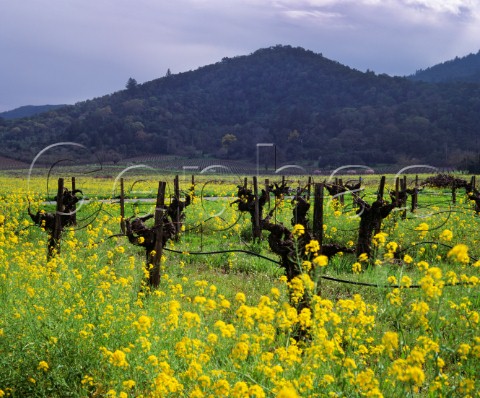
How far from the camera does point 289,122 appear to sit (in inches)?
6176

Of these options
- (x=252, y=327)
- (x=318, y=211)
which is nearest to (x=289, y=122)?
(x=318, y=211)

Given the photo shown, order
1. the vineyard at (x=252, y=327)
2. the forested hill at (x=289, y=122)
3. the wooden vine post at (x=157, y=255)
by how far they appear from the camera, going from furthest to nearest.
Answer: the forested hill at (x=289, y=122) < the wooden vine post at (x=157, y=255) < the vineyard at (x=252, y=327)

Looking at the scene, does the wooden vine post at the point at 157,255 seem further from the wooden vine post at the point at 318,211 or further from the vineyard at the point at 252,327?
the wooden vine post at the point at 318,211

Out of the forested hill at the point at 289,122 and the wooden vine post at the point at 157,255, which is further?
the forested hill at the point at 289,122

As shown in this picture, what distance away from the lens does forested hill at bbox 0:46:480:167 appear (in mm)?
128125

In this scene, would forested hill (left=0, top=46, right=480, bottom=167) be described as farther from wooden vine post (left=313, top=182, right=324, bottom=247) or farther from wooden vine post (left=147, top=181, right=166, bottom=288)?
wooden vine post (left=313, top=182, right=324, bottom=247)

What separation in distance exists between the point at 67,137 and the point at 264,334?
480 ft

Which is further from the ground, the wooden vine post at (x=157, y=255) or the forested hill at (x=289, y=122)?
the forested hill at (x=289, y=122)

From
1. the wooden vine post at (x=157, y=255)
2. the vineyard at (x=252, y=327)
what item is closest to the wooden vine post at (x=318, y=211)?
the vineyard at (x=252, y=327)

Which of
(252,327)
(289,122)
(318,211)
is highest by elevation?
(289,122)

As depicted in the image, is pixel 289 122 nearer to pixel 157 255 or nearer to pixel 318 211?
pixel 157 255

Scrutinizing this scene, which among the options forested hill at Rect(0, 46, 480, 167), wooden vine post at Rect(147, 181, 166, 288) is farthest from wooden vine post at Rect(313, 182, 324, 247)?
forested hill at Rect(0, 46, 480, 167)

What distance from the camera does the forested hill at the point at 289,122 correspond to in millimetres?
128125

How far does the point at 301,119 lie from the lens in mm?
156250
